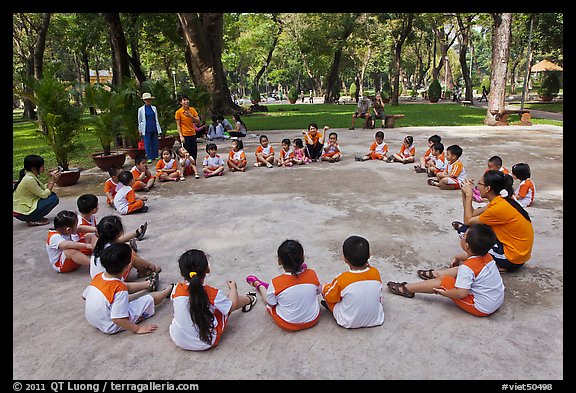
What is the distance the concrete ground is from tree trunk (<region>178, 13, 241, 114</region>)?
11.0 metres

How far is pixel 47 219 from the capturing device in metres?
5.79

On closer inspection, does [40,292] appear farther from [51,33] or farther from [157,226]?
[51,33]

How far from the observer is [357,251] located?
302 cm

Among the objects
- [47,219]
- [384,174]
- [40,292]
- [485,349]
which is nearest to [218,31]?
[384,174]

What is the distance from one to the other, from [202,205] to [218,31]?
1509 cm

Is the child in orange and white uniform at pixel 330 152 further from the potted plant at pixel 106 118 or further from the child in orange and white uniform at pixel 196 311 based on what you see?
the child in orange and white uniform at pixel 196 311

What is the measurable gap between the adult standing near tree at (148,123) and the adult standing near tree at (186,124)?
0.62 metres

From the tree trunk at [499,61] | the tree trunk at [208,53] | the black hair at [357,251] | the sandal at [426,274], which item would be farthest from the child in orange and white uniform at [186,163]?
the tree trunk at [499,61]

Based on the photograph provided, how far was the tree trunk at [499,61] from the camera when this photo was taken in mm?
15156

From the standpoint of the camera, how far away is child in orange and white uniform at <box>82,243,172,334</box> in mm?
3031

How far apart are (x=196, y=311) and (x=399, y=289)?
173 centimetres

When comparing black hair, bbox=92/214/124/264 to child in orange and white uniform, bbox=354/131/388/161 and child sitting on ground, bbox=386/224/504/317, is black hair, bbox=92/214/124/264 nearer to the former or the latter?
child sitting on ground, bbox=386/224/504/317

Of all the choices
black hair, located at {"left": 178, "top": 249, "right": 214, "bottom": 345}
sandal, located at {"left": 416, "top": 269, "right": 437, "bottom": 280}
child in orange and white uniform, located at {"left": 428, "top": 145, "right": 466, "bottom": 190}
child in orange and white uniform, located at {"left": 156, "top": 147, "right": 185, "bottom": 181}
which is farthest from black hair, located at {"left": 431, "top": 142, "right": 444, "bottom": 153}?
black hair, located at {"left": 178, "top": 249, "right": 214, "bottom": 345}

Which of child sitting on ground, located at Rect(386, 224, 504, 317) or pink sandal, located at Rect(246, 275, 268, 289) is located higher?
child sitting on ground, located at Rect(386, 224, 504, 317)
